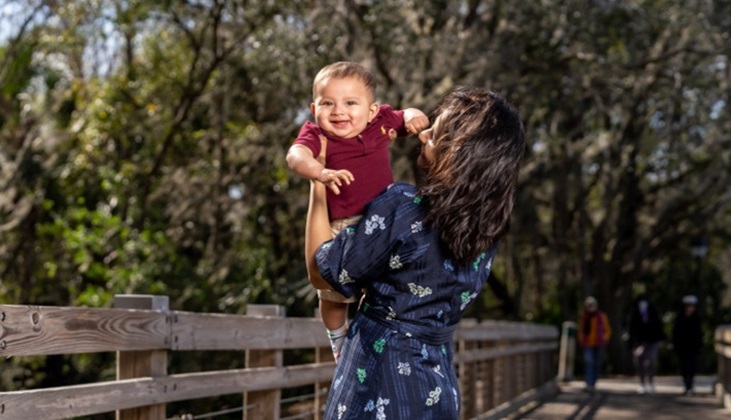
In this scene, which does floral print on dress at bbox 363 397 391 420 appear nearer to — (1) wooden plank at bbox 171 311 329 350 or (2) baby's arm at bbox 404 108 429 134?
(2) baby's arm at bbox 404 108 429 134

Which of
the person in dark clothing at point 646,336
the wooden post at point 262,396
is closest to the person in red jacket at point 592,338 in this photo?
the person in dark clothing at point 646,336

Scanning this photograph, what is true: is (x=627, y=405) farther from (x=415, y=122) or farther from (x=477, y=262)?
(x=477, y=262)

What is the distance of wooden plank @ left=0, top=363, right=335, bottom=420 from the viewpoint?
4.72m

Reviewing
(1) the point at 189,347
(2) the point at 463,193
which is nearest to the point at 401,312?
(2) the point at 463,193

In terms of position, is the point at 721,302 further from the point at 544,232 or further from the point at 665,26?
the point at 665,26

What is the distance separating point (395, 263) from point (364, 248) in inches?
4.5

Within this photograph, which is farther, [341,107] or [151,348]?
[151,348]

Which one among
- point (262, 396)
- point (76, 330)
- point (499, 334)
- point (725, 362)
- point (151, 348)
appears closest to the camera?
point (76, 330)

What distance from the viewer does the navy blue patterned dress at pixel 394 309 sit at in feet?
13.6

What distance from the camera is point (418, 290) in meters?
4.20

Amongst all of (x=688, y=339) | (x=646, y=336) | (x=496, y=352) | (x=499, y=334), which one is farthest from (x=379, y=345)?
(x=688, y=339)

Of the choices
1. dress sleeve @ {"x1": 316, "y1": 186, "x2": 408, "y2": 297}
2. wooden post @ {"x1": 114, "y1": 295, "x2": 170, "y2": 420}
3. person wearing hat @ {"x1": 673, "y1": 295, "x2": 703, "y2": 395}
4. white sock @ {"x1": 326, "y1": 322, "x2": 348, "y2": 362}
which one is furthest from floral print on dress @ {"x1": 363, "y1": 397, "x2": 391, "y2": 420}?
person wearing hat @ {"x1": 673, "y1": 295, "x2": 703, "y2": 395}

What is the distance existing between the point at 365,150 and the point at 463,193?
0.46 meters

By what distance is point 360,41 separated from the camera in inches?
763
